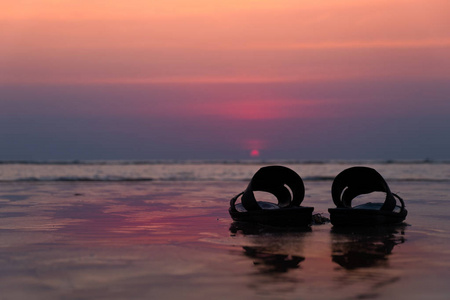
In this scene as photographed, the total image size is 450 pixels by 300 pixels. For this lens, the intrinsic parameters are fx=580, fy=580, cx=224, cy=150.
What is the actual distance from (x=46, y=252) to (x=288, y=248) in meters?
3.98

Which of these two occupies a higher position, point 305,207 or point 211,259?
point 305,207

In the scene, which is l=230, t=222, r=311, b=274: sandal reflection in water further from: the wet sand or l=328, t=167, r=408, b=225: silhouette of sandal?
l=328, t=167, r=408, b=225: silhouette of sandal

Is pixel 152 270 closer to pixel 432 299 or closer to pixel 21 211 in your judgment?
pixel 432 299

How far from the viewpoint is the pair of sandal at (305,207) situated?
1241 centimetres

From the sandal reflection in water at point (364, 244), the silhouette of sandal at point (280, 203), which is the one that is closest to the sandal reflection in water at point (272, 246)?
the silhouette of sandal at point (280, 203)

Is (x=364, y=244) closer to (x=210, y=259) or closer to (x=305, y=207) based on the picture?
(x=305, y=207)

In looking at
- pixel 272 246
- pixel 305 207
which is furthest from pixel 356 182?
pixel 272 246

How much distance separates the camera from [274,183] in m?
14.1

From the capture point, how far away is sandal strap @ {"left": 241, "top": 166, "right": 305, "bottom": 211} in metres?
13.1

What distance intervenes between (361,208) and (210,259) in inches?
217

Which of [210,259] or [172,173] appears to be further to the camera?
[172,173]

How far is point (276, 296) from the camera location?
6.37 m

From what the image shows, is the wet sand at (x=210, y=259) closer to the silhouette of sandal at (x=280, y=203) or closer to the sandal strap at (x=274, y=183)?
the silhouette of sandal at (x=280, y=203)

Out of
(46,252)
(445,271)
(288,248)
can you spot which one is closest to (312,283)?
(445,271)
